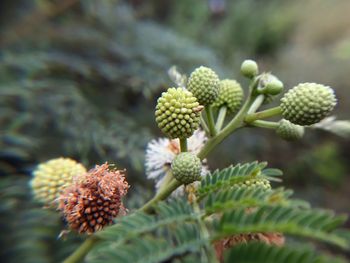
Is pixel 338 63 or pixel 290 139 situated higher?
pixel 338 63

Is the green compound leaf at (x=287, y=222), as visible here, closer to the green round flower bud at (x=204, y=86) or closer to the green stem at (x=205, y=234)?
the green stem at (x=205, y=234)

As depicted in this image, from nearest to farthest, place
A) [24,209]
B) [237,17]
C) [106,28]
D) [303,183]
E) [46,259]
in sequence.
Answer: [46,259] → [24,209] → [106,28] → [303,183] → [237,17]

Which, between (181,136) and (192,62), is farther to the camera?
(192,62)

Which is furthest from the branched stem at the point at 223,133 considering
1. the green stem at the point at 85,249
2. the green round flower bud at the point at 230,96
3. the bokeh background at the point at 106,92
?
the bokeh background at the point at 106,92

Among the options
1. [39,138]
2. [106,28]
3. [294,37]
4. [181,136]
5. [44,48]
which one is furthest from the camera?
[294,37]

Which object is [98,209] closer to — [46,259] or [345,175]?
[46,259]

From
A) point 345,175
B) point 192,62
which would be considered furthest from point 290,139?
point 345,175

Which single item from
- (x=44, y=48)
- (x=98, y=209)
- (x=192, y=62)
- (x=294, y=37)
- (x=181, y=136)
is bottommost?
(x=98, y=209)

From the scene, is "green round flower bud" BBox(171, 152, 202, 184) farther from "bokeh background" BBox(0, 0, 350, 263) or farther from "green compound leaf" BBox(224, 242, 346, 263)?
"bokeh background" BBox(0, 0, 350, 263)
